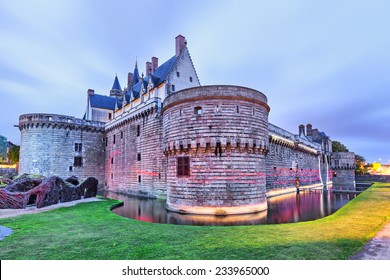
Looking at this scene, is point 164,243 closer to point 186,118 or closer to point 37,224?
point 37,224

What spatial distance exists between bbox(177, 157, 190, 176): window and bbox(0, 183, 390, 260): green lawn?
19.3 feet

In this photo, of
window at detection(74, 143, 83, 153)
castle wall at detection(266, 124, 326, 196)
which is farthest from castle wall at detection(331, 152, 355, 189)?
window at detection(74, 143, 83, 153)

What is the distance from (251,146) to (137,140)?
17513mm

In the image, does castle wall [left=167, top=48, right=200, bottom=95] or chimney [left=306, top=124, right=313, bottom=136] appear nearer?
castle wall [left=167, top=48, right=200, bottom=95]

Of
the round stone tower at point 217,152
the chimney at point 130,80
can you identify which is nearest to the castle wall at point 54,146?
the chimney at point 130,80

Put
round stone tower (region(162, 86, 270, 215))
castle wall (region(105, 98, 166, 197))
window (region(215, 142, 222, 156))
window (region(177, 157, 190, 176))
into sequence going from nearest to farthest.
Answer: round stone tower (region(162, 86, 270, 215)) < window (region(215, 142, 222, 156)) < window (region(177, 157, 190, 176)) < castle wall (region(105, 98, 166, 197))

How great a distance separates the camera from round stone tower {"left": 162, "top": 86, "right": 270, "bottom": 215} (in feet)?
51.8

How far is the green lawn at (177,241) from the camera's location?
22.0 feet

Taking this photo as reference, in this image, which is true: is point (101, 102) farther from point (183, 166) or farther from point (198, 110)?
point (183, 166)

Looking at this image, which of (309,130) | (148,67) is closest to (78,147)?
(148,67)

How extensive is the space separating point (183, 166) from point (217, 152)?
8.86ft

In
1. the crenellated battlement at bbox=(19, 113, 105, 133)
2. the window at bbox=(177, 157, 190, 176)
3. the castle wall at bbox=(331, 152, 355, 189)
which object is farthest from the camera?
the castle wall at bbox=(331, 152, 355, 189)

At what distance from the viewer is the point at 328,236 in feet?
27.8

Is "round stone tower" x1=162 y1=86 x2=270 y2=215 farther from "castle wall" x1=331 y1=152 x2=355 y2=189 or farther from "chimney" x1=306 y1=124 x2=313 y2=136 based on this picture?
"chimney" x1=306 y1=124 x2=313 y2=136
